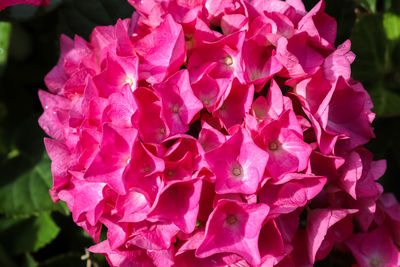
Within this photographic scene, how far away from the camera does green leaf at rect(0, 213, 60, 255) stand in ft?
3.50

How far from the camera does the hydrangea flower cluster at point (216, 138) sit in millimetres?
649

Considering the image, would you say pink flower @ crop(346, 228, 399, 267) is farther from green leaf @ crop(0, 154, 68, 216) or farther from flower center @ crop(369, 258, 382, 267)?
green leaf @ crop(0, 154, 68, 216)

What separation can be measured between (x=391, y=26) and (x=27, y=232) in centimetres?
91

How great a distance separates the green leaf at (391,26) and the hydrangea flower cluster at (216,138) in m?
0.31

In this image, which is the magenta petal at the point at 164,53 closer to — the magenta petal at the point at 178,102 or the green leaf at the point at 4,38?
the magenta petal at the point at 178,102

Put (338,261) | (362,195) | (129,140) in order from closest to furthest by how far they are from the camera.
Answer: (129,140) → (362,195) → (338,261)

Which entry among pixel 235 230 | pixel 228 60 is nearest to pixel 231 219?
pixel 235 230

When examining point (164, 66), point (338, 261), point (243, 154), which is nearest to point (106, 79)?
point (164, 66)

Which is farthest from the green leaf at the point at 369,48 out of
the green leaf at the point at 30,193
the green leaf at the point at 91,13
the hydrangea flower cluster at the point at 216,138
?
the green leaf at the point at 30,193

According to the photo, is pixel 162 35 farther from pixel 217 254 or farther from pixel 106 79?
pixel 217 254

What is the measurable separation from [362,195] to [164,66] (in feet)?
1.20

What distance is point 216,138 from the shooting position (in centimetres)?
67

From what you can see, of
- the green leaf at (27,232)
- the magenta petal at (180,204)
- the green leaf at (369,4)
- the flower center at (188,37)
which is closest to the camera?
the magenta petal at (180,204)

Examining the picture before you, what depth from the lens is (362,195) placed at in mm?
763
